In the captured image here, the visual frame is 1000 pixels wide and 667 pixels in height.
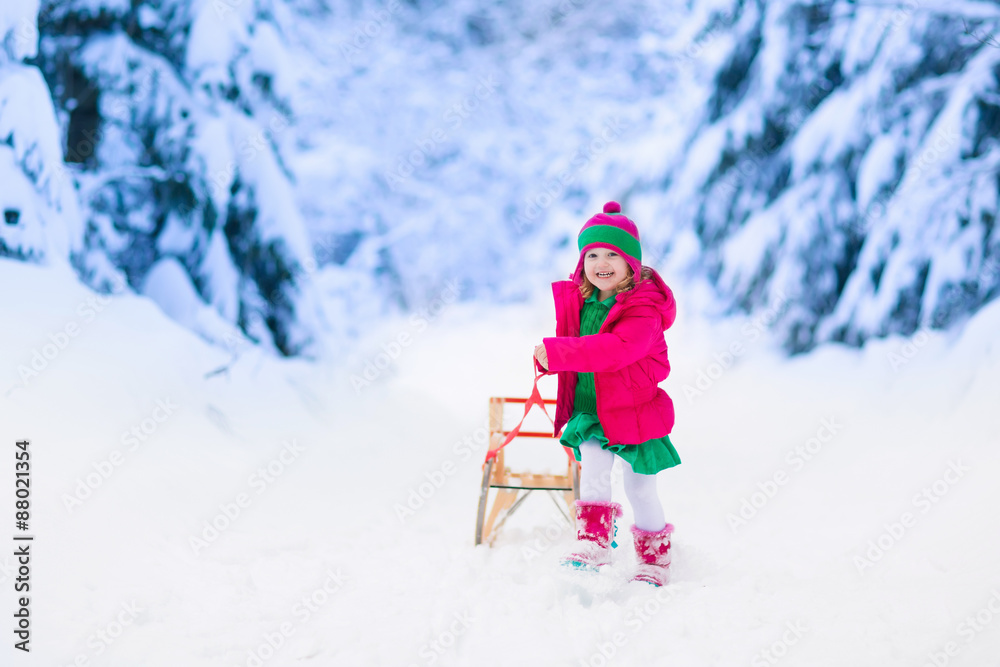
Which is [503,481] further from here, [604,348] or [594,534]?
[604,348]

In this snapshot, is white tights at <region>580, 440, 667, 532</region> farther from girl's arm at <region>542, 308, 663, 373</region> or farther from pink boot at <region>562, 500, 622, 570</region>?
girl's arm at <region>542, 308, 663, 373</region>

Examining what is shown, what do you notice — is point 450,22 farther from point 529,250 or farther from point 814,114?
point 814,114

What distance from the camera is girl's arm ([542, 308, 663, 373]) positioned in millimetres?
1800

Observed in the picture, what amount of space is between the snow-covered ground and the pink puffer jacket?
445 millimetres

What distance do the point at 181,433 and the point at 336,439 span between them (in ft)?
3.47

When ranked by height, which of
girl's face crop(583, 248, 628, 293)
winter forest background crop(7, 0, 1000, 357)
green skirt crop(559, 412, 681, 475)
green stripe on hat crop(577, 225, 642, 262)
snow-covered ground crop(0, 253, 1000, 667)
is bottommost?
snow-covered ground crop(0, 253, 1000, 667)

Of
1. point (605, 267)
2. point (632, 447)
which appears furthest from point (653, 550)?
point (605, 267)

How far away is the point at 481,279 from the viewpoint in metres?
7.13

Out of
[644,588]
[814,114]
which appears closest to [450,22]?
[814,114]

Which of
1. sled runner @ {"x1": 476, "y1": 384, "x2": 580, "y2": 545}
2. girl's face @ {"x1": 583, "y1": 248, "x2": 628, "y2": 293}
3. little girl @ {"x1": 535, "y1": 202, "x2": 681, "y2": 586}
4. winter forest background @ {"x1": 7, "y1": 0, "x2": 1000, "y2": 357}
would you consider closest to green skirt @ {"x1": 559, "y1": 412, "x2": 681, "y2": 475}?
little girl @ {"x1": 535, "y1": 202, "x2": 681, "y2": 586}

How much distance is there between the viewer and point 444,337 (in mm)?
6316

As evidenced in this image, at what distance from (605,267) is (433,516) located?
1.51 meters

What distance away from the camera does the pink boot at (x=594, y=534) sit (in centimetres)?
191

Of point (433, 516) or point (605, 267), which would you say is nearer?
point (605, 267)
